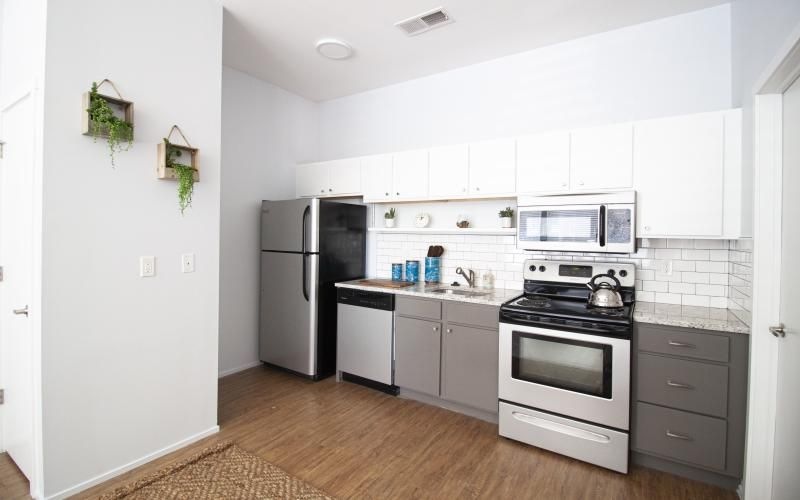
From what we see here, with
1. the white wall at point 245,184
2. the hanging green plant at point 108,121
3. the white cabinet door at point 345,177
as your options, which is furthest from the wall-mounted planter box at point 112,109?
the white cabinet door at point 345,177

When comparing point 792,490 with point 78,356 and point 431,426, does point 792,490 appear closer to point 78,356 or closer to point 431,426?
point 431,426

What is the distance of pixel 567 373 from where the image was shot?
8.16ft

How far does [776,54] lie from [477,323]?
2.15 meters

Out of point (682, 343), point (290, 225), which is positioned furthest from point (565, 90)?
point (290, 225)

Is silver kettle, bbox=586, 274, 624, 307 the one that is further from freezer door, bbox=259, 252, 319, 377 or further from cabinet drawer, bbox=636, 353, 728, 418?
freezer door, bbox=259, 252, 319, 377

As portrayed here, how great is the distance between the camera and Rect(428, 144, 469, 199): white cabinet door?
327cm

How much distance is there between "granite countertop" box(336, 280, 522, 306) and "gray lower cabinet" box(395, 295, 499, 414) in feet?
0.13

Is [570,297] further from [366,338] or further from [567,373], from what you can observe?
[366,338]

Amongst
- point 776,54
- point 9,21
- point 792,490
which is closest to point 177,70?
point 9,21

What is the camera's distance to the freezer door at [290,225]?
357 centimetres

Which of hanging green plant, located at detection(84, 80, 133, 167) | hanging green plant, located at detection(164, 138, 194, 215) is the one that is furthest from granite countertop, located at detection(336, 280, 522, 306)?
hanging green plant, located at detection(84, 80, 133, 167)

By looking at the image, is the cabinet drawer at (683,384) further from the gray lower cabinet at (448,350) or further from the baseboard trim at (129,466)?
the baseboard trim at (129,466)

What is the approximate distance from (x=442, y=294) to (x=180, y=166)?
2026 millimetres

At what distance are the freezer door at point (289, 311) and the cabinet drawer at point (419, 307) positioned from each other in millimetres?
842
